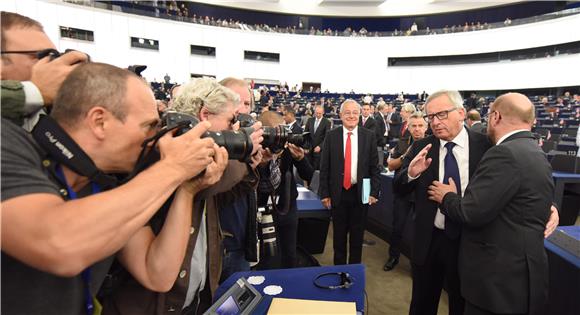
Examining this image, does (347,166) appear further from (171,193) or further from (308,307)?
(171,193)

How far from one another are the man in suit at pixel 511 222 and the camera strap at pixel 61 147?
1.58m

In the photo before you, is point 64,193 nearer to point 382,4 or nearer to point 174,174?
point 174,174

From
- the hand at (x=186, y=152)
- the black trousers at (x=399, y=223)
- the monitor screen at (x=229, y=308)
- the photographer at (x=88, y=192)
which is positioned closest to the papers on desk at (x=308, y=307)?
the monitor screen at (x=229, y=308)

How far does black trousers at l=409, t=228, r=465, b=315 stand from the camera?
6.52 feet

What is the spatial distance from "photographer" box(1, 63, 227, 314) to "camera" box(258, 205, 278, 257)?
2.64 feet

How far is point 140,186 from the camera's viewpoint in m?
0.71

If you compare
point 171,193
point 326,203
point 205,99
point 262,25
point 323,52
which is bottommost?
point 326,203

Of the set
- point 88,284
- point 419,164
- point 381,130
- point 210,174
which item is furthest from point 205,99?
point 381,130

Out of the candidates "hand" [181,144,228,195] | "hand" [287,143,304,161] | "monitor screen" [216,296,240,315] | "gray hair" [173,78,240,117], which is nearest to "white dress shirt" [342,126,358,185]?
"hand" [287,143,304,161]

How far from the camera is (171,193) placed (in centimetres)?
79

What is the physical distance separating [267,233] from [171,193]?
1.03m

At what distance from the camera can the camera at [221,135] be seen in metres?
0.92

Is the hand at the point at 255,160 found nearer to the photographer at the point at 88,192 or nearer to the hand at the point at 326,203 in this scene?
the photographer at the point at 88,192

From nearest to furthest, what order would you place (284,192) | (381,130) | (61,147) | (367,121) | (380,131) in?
(61,147) → (284,192) → (367,121) → (380,131) → (381,130)
